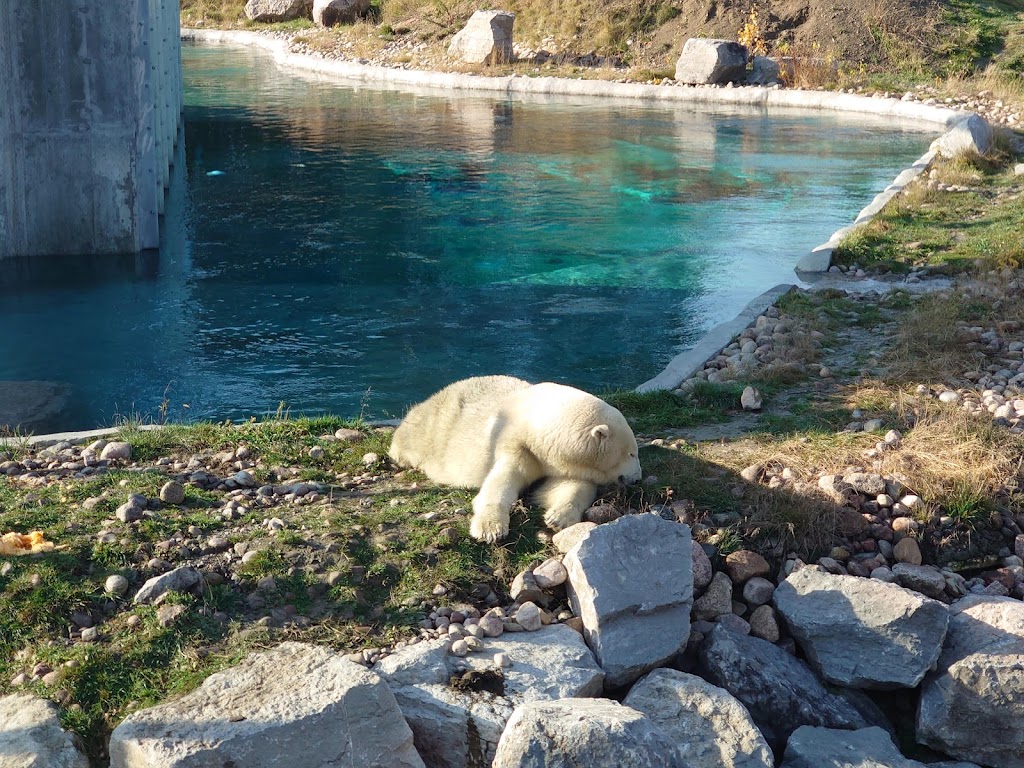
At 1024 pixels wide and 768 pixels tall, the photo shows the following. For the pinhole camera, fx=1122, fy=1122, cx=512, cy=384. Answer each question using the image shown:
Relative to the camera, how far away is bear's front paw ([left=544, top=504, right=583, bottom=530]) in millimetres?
5363

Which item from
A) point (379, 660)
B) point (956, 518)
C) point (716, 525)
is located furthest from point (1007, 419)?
point (379, 660)

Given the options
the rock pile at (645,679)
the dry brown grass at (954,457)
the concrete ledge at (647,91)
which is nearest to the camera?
the rock pile at (645,679)

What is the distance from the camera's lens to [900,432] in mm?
6652

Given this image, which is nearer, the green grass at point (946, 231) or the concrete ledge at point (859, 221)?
the green grass at point (946, 231)

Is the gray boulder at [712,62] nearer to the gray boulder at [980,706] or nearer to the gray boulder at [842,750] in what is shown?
the gray boulder at [980,706]

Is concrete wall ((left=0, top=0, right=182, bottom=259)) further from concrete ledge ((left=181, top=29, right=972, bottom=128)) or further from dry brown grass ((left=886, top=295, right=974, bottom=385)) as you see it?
concrete ledge ((left=181, top=29, right=972, bottom=128))

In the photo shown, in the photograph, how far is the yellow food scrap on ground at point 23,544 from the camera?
5.04 metres

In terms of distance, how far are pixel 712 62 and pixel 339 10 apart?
59.3ft

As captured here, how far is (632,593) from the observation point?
15.6ft

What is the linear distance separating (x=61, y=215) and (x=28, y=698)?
905cm

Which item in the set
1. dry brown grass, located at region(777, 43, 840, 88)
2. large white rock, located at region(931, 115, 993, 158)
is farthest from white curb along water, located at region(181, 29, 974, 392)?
dry brown grass, located at region(777, 43, 840, 88)

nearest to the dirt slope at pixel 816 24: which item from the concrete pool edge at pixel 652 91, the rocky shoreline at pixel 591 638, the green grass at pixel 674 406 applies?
the concrete pool edge at pixel 652 91

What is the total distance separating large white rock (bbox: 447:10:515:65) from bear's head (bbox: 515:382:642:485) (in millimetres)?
27836

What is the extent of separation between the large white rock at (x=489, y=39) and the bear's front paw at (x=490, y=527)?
2824cm
